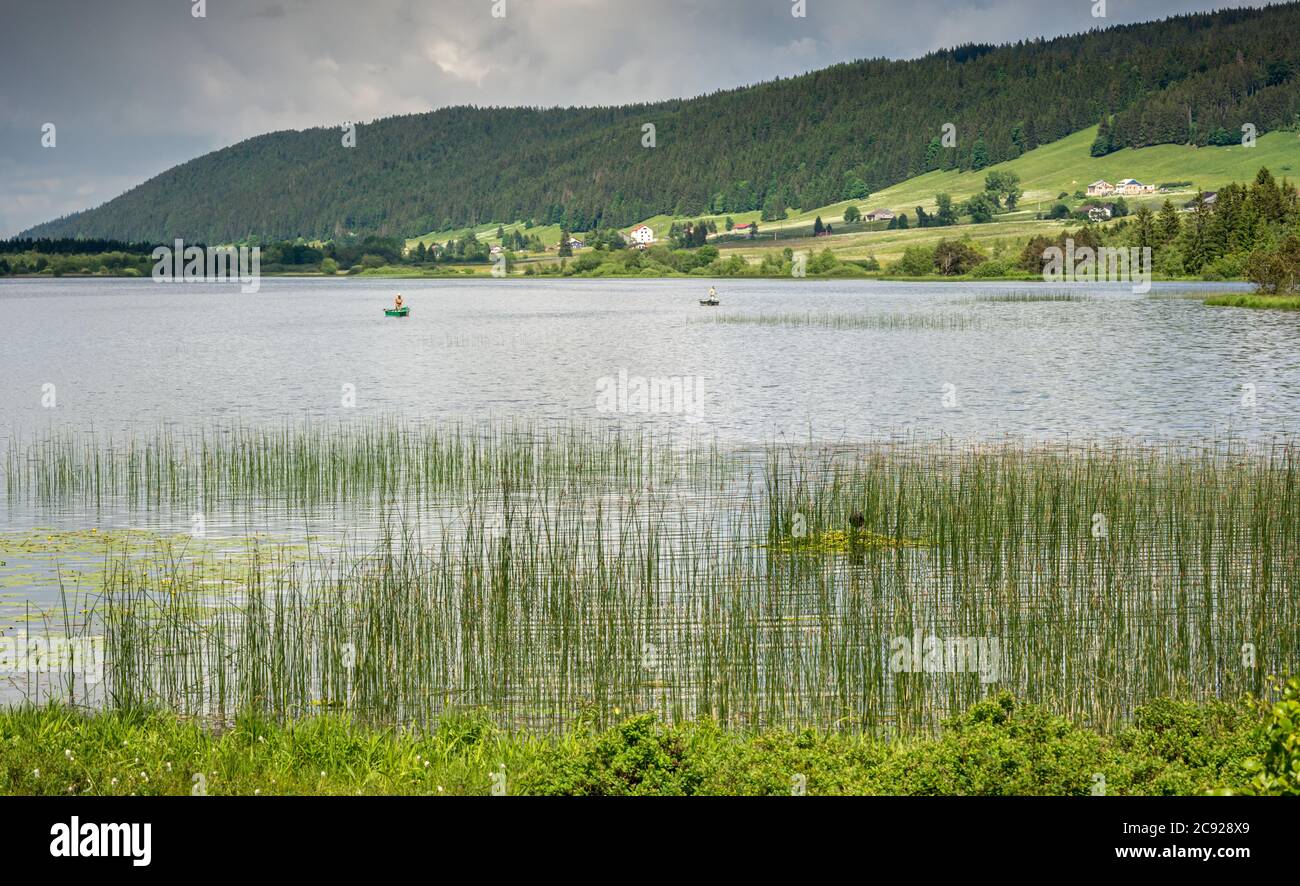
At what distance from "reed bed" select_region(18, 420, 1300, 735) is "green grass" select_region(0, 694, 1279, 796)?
1.07m

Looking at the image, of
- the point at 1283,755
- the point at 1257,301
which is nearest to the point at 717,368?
the point at 1257,301

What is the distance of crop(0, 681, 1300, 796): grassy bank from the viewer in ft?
23.3

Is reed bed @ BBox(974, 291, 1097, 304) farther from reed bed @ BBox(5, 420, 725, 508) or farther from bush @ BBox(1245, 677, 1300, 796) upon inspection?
bush @ BBox(1245, 677, 1300, 796)

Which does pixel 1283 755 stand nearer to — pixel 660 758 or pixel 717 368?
pixel 660 758

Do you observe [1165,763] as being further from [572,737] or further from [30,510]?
[30,510]

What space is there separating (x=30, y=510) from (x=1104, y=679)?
16.5m

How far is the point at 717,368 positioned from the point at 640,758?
41823 mm

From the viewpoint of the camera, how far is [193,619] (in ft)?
38.9

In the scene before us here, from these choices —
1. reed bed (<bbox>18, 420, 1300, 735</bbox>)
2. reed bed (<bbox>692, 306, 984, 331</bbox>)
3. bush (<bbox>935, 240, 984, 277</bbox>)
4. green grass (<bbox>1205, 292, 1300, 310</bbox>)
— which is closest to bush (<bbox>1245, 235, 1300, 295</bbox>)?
green grass (<bbox>1205, 292, 1300, 310</bbox>)

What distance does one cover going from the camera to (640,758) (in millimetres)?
7109

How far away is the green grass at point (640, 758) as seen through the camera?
7133 mm
